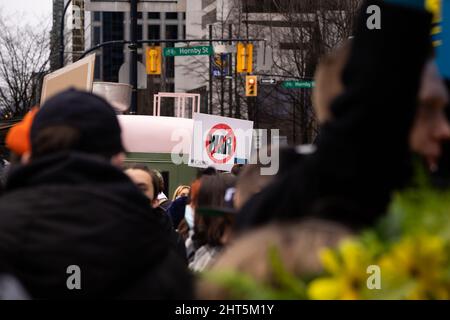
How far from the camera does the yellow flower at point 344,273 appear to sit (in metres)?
1.37

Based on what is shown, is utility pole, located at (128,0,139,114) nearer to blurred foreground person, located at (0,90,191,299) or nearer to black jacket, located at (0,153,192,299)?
blurred foreground person, located at (0,90,191,299)

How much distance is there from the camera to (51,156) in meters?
2.44

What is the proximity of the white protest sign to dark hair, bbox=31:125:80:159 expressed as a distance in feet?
34.3

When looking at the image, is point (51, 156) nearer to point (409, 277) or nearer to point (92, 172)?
point (92, 172)

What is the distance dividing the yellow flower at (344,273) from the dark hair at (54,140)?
1308 millimetres

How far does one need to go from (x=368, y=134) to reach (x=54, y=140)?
124 centimetres

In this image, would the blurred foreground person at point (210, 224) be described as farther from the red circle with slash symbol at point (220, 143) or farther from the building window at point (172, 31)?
the building window at point (172, 31)

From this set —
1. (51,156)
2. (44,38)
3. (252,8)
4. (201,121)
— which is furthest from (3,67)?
(51,156)

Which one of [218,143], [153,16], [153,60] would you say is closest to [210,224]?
[218,143]

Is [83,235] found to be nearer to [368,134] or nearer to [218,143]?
[368,134]

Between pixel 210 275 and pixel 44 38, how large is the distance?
38764mm

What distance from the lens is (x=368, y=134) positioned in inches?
61.2

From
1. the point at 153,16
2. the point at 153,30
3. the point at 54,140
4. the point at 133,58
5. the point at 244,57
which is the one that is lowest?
the point at 54,140

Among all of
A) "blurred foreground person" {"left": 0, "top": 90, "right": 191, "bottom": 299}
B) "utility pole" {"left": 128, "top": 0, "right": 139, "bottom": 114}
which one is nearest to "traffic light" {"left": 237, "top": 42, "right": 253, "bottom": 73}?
"utility pole" {"left": 128, "top": 0, "right": 139, "bottom": 114}
